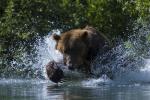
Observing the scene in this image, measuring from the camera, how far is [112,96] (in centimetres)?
813

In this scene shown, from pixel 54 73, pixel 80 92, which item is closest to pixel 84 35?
pixel 54 73

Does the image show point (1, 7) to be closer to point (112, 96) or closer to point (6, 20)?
point (6, 20)

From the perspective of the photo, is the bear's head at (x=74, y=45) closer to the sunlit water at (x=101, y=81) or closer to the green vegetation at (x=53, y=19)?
the sunlit water at (x=101, y=81)

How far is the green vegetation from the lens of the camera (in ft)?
47.3

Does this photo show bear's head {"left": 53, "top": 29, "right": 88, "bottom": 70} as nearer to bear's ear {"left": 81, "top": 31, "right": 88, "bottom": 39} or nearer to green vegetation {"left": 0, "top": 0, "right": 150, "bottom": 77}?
bear's ear {"left": 81, "top": 31, "right": 88, "bottom": 39}

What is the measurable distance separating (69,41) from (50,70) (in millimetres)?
916

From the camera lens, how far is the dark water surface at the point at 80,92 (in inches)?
318

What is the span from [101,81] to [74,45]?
136 centimetres

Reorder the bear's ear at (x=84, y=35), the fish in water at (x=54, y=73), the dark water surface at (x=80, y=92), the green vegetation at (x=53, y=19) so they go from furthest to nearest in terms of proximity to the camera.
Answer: the green vegetation at (x=53, y=19)
the bear's ear at (x=84, y=35)
the fish in water at (x=54, y=73)
the dark water surface at (x=80, y=92)

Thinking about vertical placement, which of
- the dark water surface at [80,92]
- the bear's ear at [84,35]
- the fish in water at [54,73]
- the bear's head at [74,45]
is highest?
the bear's ear at [84,35]

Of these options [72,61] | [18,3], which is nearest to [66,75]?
[72,61]

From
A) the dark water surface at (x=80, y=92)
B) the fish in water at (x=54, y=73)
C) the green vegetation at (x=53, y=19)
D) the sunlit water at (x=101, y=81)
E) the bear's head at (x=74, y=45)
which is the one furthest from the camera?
the green vegetation at (x=53, y=19)

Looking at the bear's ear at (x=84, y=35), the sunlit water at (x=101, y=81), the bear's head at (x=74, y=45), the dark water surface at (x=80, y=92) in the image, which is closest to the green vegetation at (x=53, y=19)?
the sunlit water at (x=101, y=81)

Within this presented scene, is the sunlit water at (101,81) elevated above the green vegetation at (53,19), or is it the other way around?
the green vegetation at (53,19)
